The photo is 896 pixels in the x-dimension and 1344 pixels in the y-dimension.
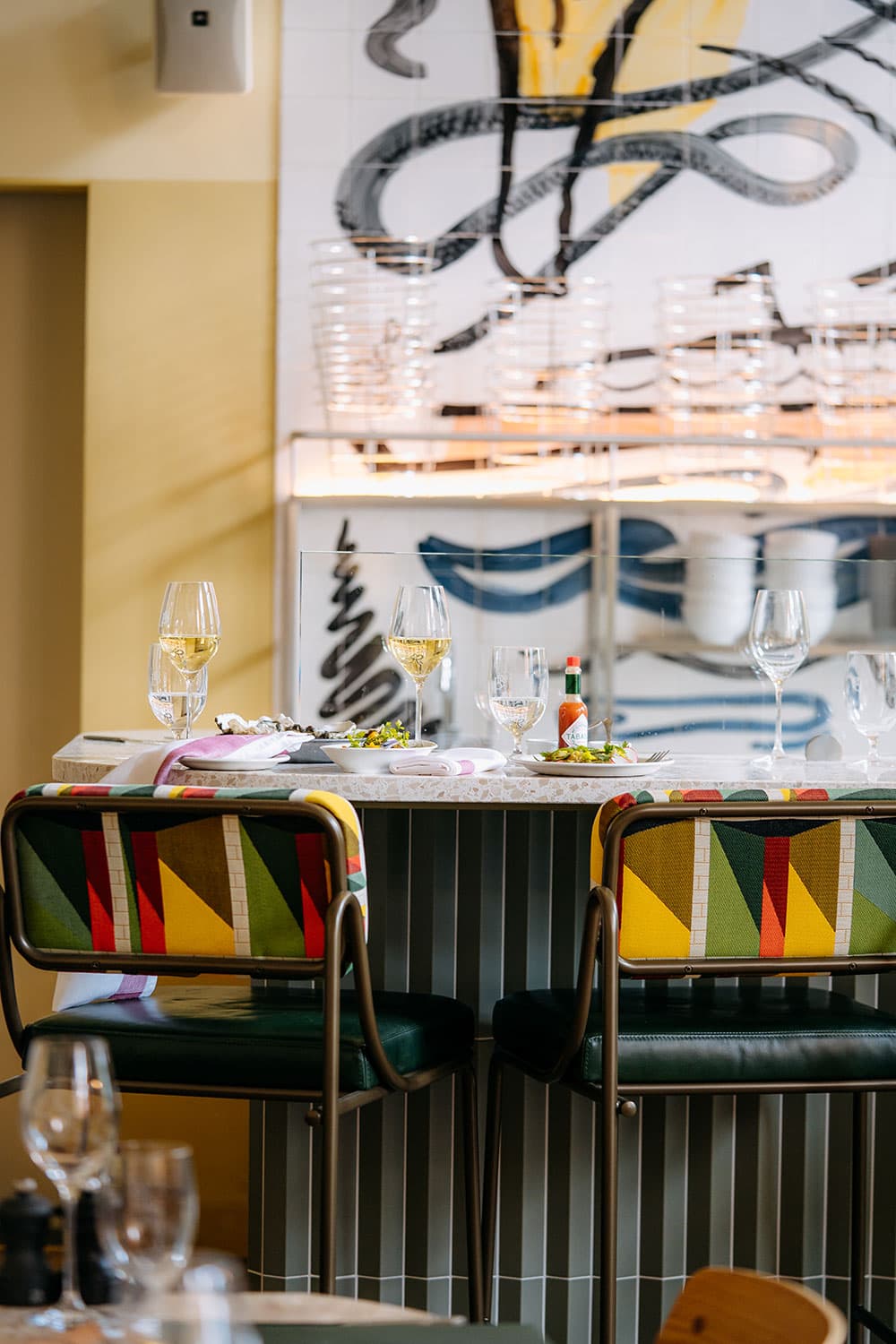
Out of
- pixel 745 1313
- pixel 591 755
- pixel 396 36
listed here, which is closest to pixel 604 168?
pixel 396 36

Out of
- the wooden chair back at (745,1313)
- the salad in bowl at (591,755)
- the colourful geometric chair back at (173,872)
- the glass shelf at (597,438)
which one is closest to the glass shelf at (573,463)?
the glass shelf at (597,438)

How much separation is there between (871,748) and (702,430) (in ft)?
6.00

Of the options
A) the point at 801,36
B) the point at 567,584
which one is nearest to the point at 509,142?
the point at 801,36

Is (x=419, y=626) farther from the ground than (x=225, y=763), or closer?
farther from the ground

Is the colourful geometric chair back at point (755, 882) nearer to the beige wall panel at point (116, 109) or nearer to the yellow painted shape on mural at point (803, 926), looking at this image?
the yellow painted shape on mural at point (803, 926)

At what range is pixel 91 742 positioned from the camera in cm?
220

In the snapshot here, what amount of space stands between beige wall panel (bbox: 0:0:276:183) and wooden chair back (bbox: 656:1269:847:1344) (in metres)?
3.22

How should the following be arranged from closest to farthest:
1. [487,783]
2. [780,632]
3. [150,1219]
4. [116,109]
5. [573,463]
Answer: [150,1219]
[487,783]
[780,632]
[116,109]
[573,463]

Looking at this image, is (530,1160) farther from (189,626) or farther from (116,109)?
(116,109)

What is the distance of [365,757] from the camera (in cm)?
179

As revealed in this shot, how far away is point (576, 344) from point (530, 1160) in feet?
7.23

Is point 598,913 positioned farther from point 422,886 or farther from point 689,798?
point 422,886

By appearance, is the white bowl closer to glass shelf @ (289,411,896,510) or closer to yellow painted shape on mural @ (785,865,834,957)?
yellow painted shape on mural @ (785,865,834,957)

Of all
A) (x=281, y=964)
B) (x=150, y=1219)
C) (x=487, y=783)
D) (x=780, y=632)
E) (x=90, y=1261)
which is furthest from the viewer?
(x=780, y=632)
